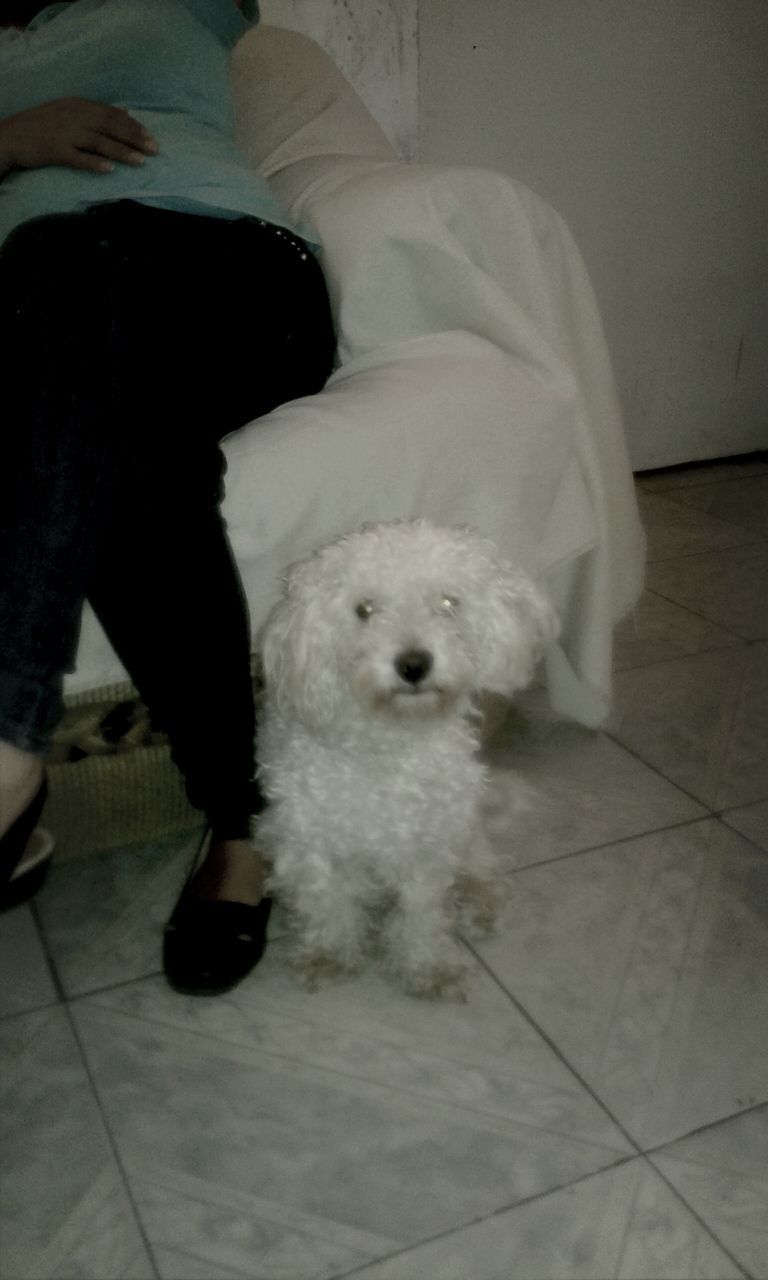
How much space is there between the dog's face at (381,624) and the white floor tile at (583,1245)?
46 cm

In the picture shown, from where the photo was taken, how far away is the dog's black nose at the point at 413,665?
97cm

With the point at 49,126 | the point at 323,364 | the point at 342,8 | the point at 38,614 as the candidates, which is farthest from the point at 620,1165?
the point at 342,8

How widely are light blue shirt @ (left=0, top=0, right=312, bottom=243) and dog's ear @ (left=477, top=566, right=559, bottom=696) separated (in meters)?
0.51

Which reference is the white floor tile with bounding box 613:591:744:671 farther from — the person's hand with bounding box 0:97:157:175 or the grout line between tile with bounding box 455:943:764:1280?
the person's hand with bounding box 0:97:157:175

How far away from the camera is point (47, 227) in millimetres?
922

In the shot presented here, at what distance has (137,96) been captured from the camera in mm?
1144

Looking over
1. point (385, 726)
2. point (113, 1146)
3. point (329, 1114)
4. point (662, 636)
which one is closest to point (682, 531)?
point (662, 636)

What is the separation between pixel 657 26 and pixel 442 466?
196cm

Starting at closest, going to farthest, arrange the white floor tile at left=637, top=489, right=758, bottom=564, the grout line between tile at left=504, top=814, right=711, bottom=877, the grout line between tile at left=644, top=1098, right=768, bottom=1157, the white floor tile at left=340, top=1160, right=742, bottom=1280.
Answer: the white floor tile at left=340, top=1160, right=742, bottom=1280 → the grout line between tile at left=644, top=1098, right=768, bottom=1157 → the grout line between tile at left=504, top=814, right=711, bottom=877 → the white floor tile at left=637, top=489, right=758, bottom=564

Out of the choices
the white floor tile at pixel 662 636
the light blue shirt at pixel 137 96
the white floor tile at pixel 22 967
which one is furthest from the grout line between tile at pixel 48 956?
the white floor tile at pixel 662 636

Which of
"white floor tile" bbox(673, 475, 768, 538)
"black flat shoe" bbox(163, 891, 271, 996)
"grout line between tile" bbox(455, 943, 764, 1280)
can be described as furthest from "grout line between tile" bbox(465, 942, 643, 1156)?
"white floor tile" bbox(673, 475, 768, 538)

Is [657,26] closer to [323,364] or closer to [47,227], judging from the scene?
[323,364]

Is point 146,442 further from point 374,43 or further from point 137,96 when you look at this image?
point 374,43

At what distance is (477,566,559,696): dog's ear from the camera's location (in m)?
1.05
